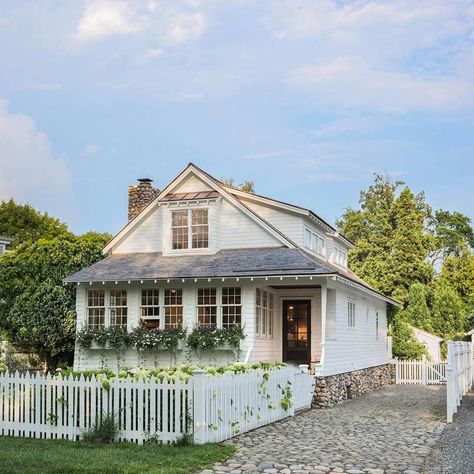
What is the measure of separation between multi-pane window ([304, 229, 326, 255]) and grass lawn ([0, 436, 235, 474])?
41.7ft

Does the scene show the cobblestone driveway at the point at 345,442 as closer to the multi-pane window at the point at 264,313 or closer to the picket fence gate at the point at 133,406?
the picket fence gate at the point at 133,406

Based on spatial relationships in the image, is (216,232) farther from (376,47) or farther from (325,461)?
(325,461)

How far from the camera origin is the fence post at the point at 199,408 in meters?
11.5

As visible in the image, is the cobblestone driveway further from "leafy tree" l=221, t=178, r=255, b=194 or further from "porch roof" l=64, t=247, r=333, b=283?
"leafy tree" l=221, t=178, r=255, b=194

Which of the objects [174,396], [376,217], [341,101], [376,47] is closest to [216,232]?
[341,101]

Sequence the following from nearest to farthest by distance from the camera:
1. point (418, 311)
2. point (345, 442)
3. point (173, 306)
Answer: point (345, 442) < point (173, 306) < point (418, 311)

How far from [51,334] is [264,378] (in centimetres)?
1190

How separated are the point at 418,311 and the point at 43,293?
22.7 meters

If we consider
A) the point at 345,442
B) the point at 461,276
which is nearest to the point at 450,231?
the point at 461,276

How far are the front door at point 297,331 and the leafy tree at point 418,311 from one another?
688 inches

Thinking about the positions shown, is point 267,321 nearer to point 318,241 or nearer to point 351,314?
point 351,314

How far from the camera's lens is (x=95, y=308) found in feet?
74.5

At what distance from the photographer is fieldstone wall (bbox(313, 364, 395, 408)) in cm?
1961

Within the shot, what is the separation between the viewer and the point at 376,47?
18531 millimetres
